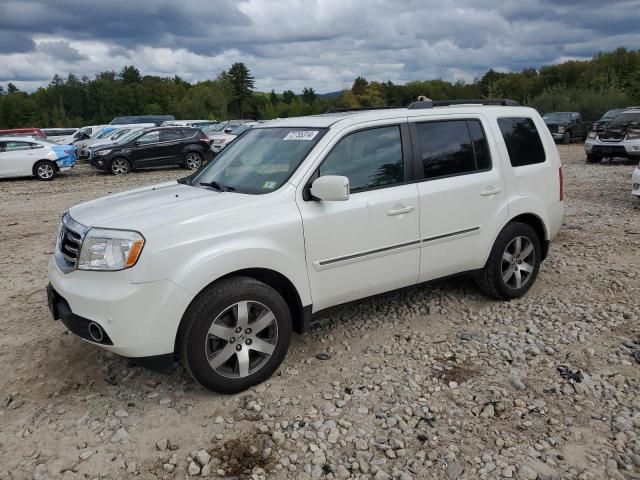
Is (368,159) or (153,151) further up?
→ (368,159)

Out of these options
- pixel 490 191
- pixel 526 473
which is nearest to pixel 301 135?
pixel 490 191

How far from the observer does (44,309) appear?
213 inches

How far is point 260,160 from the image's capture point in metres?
4.33

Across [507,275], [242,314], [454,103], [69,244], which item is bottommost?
[507,275]

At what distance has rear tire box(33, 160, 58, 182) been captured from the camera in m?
17.7

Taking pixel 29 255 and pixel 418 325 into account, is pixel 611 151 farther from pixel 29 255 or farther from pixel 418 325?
pixel 29 255

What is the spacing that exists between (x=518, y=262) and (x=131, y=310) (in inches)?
141

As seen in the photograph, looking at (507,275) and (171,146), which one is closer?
(507,275)

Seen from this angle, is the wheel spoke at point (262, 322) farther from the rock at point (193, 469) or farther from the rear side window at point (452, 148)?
the rear side window at point (452, 148)

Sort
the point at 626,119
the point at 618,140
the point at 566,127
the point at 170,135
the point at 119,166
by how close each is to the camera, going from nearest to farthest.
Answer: the point at 618,140, the point at 626,119, the point at 119,166, the point at 170,135, the point at 566,127

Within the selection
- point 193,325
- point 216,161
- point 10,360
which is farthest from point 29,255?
point 193,325

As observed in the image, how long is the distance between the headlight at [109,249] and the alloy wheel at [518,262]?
3.29m

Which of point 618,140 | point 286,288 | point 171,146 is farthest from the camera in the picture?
point 171,146

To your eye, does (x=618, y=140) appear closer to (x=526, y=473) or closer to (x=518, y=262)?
(x=518, y=262)
